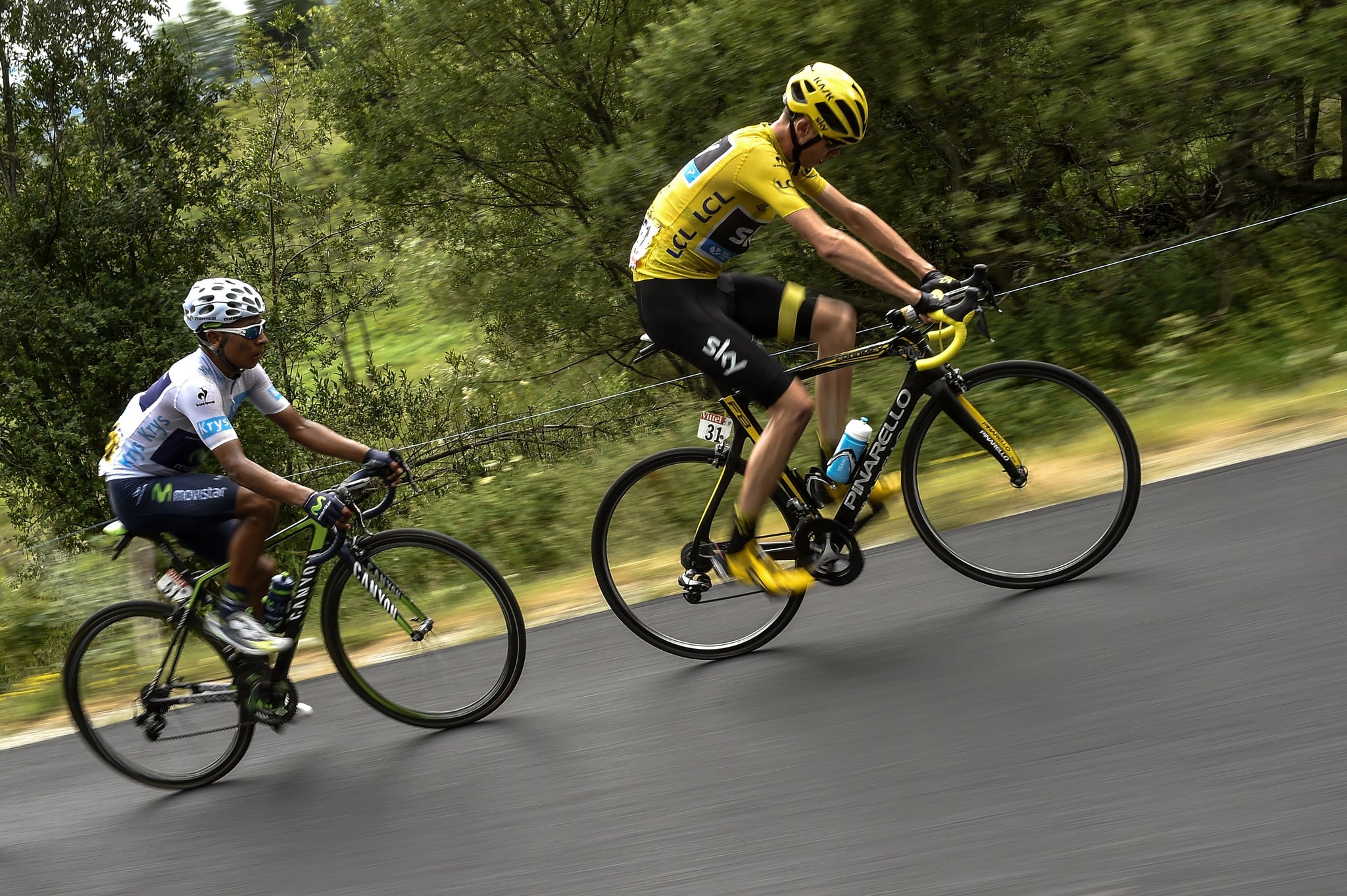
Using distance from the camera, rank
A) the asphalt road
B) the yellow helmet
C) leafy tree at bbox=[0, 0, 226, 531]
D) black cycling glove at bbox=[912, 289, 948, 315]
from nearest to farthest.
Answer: the asphalt road < black cycling glove at bbox=[912, 289, 948, 315] < the yellow helmet < leafy tree at bbox=[0, 0, 226, 531]

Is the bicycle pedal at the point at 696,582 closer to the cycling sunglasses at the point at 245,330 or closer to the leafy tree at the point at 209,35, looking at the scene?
the cycling sunglasses at the point at 245,330

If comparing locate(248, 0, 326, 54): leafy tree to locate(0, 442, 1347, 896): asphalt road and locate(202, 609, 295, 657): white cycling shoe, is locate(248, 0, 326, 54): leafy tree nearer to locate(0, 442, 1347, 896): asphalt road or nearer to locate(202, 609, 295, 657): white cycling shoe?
locate(202, 609, 295, 657): white cycling shoe

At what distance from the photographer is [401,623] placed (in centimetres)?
499

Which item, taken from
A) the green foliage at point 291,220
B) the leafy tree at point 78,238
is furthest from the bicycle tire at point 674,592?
the green foliage at point 291,220

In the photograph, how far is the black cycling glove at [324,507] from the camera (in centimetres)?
458

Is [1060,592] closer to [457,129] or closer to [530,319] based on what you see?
[530,319]

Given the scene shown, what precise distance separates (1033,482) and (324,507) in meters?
2.77

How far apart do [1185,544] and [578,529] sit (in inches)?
180

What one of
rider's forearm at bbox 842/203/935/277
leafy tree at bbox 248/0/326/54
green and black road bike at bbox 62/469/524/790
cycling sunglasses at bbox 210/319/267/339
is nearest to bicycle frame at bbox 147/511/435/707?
green and black road bike at bbox 62/469/524/790

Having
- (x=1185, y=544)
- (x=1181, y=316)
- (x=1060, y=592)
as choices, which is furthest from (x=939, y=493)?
(x=1181, y=316)

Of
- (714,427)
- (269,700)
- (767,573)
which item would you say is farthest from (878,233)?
(269,700)

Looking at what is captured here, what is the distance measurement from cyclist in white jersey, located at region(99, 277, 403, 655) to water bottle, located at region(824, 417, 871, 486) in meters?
1.73

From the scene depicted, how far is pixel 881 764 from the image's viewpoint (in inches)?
148

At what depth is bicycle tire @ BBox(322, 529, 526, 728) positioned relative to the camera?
15.7 ft
